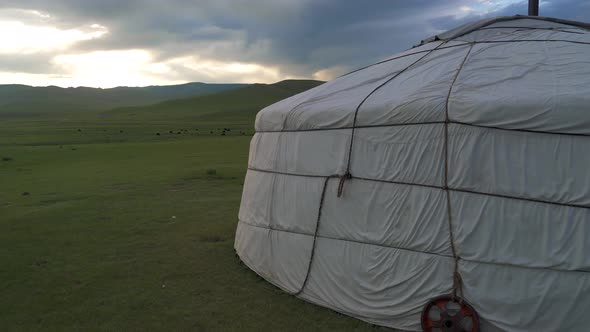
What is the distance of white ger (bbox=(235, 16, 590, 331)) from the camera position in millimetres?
3742

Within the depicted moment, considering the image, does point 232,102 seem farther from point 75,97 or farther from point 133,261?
point 133,261

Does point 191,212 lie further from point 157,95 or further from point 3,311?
point 157,95

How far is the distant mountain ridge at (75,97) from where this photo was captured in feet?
359

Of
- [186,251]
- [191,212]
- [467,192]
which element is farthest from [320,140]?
[191,212]

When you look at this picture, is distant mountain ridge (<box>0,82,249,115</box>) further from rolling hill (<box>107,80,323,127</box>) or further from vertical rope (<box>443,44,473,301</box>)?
vertical rope (<box>443,44,473,301</box>)

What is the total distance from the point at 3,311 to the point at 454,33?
593 centimetres

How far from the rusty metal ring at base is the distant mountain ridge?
10239cm

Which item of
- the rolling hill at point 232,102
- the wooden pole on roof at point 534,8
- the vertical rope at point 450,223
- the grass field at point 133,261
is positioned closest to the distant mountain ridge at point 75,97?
the rolling hill at point 232,102

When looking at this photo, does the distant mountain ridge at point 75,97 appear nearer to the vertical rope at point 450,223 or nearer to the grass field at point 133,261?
the grass field at point 133,261

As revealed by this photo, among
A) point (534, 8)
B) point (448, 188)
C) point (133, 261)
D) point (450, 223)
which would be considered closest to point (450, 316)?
point (450, 223)

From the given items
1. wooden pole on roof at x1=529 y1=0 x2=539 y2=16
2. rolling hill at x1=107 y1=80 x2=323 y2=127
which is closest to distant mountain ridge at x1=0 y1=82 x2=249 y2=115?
rolling hill at x1=107 y1=80 x2=323 y2=127

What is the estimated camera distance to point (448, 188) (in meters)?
4.12

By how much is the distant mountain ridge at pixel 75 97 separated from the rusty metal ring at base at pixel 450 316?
10239cm

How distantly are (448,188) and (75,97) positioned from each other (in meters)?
143
